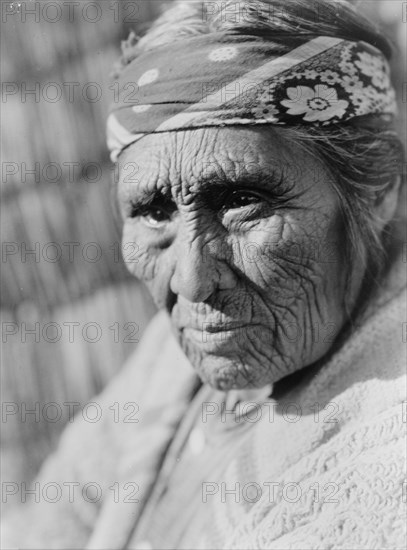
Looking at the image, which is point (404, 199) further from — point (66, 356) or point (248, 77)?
point (66, 356)

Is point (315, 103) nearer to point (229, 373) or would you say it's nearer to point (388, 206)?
point (388, 206)

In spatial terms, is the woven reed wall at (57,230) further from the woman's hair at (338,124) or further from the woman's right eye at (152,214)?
the woman's right eye at (152,214)

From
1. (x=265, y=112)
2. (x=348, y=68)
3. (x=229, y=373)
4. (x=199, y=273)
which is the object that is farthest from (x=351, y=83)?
(x=229, y=373)

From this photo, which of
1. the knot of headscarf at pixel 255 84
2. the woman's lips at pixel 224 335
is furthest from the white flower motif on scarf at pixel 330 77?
the woman's lips at pixel 224 335

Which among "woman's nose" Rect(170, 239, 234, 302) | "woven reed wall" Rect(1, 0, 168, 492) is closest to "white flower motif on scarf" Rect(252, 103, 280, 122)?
"woman's nose" Rect(170, 239, 234, 302)

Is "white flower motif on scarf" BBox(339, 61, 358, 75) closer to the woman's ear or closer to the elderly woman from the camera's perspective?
the elderly woman

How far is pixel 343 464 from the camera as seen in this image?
1.29 meters

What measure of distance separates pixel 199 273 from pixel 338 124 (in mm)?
375

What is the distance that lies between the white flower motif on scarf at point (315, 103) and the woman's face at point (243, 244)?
6cm

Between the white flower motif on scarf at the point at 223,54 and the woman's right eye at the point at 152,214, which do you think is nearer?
the white flower motif on scarf at the point at 223,54

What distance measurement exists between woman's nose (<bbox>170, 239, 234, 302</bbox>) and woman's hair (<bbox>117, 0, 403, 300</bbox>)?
0.26 meters

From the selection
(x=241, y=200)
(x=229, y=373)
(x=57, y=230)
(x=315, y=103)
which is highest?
(x=315, y=103)

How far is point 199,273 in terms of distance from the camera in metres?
1.33

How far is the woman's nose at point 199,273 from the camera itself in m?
1.33
